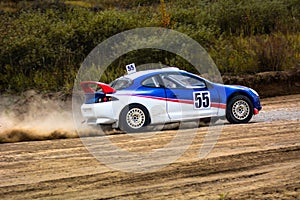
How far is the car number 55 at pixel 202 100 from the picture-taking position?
13.2 m

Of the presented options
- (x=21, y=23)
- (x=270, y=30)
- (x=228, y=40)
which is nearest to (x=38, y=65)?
(x=21, y=23)

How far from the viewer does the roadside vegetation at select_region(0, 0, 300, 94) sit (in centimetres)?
2011

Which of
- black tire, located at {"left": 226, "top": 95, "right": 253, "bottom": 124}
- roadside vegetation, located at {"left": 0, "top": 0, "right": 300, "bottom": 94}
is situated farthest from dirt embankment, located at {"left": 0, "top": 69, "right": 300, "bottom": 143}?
black tire, located at {"left": 226, "top": 95, "right": 253, "bottom": 124}

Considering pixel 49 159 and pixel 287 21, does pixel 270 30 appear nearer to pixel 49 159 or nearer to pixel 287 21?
pixel 287 21

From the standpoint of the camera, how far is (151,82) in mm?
13125

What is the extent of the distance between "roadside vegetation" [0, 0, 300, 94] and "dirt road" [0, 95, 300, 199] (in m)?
8.07

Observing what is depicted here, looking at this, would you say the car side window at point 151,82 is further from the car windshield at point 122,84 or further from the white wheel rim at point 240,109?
the white wheel rim at point 240,109

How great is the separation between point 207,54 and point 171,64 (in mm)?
1745

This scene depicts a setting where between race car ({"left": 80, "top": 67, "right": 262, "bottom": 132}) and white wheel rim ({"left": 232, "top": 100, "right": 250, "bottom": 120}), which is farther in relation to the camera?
white wheel rim ({"left": 232, "top": 100, "right": 250, "bottom": 120})

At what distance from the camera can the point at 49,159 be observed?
991cm

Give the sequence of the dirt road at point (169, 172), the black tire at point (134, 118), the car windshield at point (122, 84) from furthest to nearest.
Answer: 1. the car windshield at point (122, 84)
2. the black tire at point (134, 118)
3. the dirt road at point (169, 172)

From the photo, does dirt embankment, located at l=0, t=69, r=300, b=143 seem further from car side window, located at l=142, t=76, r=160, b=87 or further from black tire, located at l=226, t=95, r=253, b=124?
black tire, located at l=226, t=95, r=253, b=124

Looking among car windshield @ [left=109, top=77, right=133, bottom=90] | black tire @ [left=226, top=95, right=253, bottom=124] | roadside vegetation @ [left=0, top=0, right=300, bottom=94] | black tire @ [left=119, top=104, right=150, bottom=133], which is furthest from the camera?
roadside vegetation @ [left=0, top=0, right=300, bottom=94]

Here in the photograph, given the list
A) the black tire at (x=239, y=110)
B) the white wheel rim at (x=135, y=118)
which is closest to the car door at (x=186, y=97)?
the black tire at (x=239, y=110)
